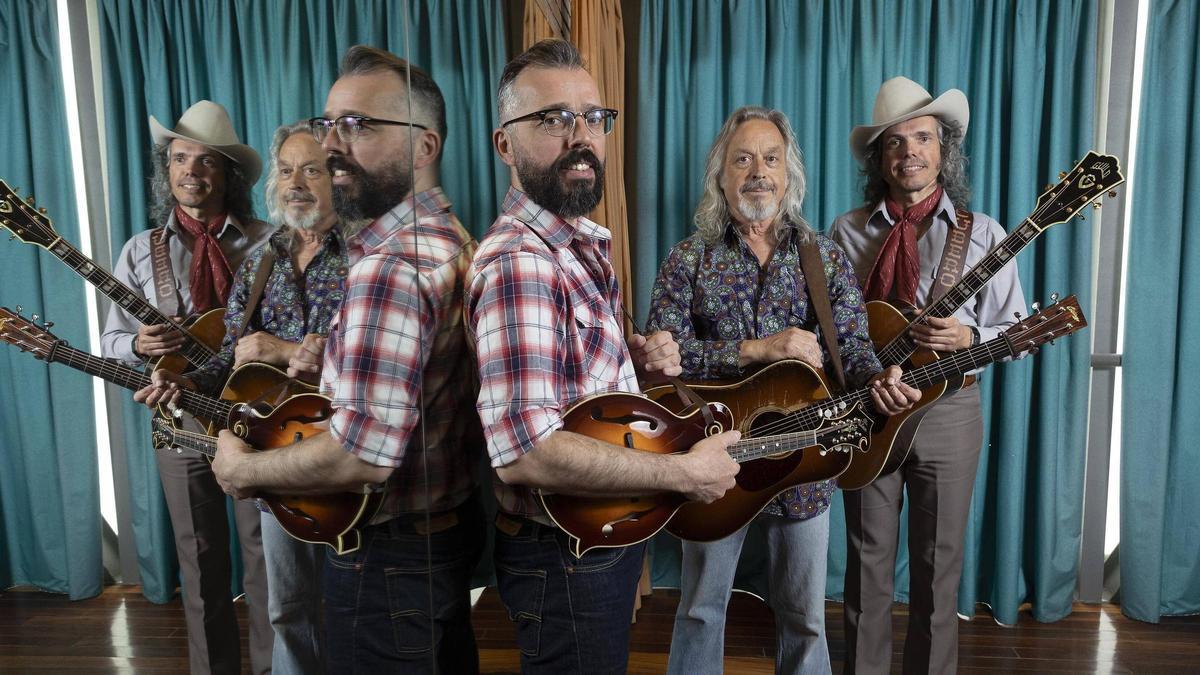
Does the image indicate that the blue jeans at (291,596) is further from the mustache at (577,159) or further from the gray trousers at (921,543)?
the gray trousers at (921,543)

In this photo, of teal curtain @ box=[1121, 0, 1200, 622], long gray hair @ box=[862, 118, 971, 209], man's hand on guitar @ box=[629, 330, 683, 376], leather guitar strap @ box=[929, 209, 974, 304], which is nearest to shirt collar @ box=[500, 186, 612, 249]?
man's hand on guitar @ box=[629, 330, 683, 376]

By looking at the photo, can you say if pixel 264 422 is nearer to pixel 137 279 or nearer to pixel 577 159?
pixel 137 279

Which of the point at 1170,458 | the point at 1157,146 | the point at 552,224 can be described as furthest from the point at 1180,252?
the point at 552,224

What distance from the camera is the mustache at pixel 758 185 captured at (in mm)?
1536

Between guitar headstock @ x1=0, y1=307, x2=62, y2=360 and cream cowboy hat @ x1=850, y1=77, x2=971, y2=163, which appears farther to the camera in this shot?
cream cowboy hat @ x1=850, y1=77, x2=971, y2=163

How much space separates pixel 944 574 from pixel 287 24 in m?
1.92

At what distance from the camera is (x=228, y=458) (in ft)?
1.01

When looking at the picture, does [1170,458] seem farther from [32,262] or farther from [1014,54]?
[32,262]

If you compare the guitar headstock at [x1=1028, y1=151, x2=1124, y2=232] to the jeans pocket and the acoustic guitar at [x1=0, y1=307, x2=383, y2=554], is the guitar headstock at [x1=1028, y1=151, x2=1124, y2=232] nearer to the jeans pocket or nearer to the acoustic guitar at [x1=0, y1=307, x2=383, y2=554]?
the jeans pocket

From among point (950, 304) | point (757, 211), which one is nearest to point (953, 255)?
point (950, 304)

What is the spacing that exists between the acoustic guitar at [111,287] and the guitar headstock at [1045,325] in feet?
5.77

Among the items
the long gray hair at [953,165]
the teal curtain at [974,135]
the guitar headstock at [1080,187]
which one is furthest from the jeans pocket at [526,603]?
the guitar headstock at [1080,187]

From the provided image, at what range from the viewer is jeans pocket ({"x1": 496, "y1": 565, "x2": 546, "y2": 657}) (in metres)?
0.78

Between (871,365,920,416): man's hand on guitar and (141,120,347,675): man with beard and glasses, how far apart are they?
1.38 m
